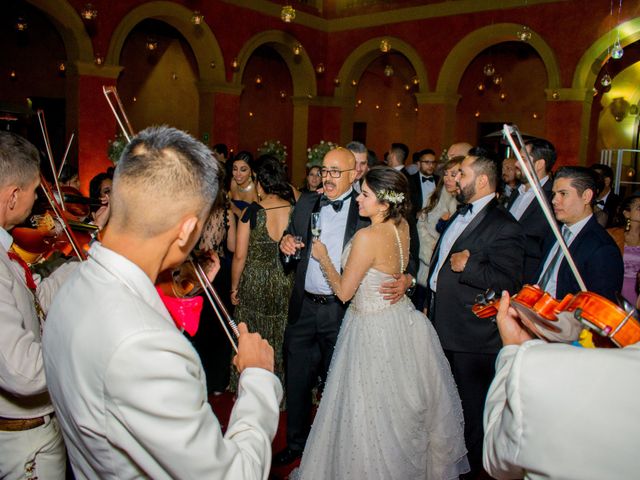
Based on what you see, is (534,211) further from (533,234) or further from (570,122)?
(570,122)

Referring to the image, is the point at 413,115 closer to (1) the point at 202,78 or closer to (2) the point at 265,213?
(1) the point at 202,78

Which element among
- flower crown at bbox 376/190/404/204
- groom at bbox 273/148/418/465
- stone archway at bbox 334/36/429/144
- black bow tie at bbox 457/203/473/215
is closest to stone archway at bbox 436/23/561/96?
stone archway at bbox 334/36/429/144

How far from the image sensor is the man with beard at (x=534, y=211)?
4.00 meters

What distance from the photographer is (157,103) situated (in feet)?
49.4

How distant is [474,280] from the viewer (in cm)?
308

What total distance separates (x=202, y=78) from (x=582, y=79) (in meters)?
8.31

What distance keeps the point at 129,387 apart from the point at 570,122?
38.0 feet

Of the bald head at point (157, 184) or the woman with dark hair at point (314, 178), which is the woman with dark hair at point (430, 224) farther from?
the bald head at point (157, 184)

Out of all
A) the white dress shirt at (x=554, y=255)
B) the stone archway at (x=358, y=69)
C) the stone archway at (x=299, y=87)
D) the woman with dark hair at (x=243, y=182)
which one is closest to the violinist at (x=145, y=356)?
the white dress shirt at (x=554, y=255)

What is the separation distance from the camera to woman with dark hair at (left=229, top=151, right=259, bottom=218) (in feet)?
16.5

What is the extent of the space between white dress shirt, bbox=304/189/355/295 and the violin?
1491mm

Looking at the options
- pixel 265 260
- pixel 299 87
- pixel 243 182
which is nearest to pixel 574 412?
pixel 265 260

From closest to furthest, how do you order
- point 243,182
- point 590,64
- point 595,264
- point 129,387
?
point 129,387, point 595,264, point 243,182, point 590,64

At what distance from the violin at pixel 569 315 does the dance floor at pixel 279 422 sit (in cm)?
203
